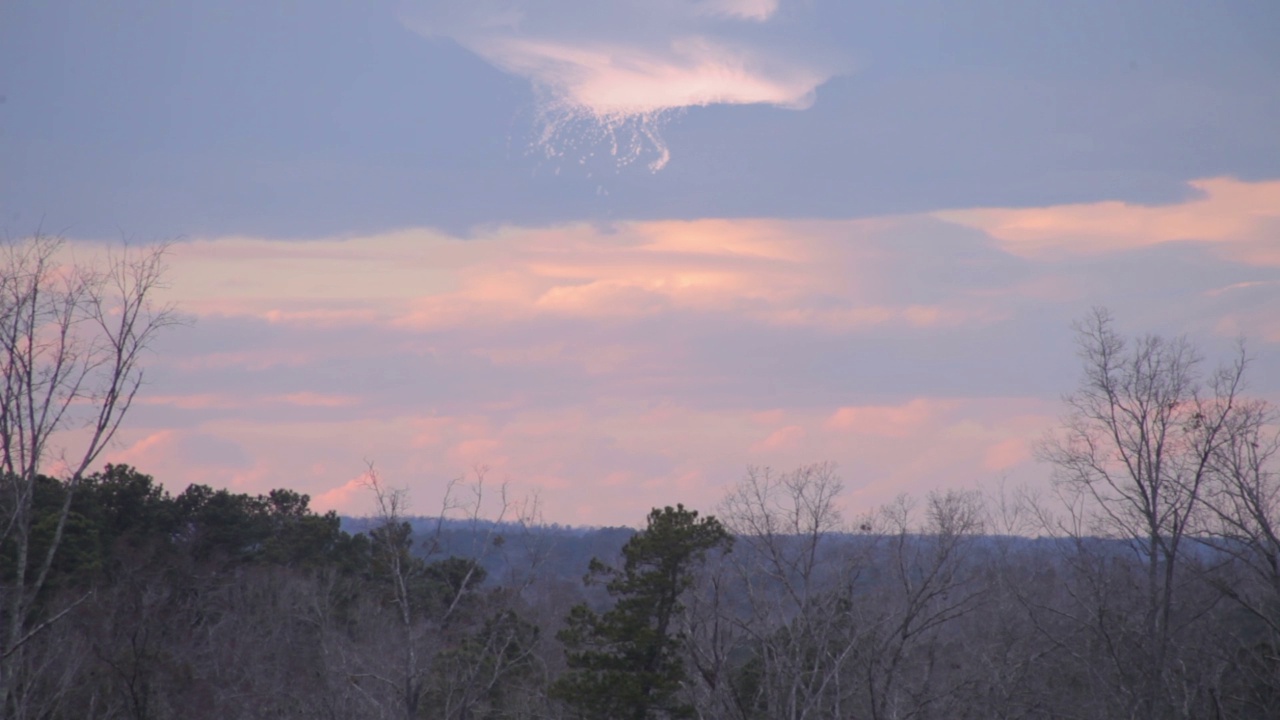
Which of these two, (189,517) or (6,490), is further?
(189,517)

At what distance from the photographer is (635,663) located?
29656mm

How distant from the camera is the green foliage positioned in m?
28.9

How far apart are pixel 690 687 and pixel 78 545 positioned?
91.5 ft

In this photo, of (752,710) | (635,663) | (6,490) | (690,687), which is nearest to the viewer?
(6,490)

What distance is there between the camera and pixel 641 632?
29.1m

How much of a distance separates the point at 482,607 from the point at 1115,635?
20713 mm

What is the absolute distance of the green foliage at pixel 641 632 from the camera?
2891cm

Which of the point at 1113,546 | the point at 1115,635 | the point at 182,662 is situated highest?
the point at 1113,546

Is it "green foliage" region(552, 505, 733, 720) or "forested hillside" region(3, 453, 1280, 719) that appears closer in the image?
"forested hillside" region(3, 453, 1280, 719)

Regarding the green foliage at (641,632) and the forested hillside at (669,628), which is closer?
the forested hillside at (669,628)

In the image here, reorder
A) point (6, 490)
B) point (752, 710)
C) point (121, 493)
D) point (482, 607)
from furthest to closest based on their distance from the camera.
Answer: point (121, 493)
point (482, 607)
point (752, 710)
point (6, 490)

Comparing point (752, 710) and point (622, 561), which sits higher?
point (622, 561)

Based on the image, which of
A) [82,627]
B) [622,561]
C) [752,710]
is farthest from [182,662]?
[752,710]

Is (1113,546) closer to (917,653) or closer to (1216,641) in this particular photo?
(1216,641)
